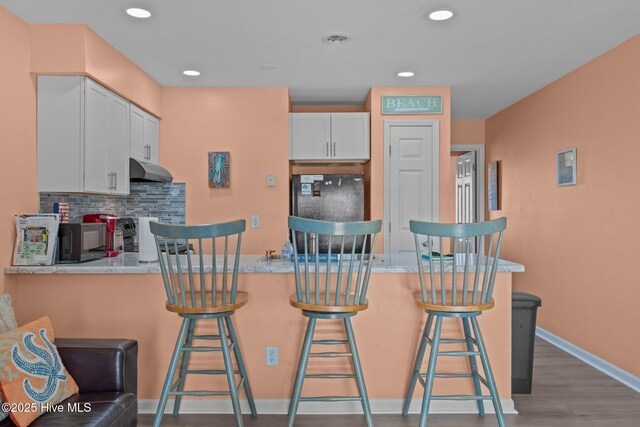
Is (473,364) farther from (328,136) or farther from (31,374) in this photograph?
(328,136)

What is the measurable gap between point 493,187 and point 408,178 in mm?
1751

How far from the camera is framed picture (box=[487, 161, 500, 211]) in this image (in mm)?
5598

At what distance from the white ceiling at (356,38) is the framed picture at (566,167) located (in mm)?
701

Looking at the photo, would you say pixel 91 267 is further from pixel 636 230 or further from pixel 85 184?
pixel 636 230

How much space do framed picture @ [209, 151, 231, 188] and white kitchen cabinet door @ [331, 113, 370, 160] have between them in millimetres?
1046

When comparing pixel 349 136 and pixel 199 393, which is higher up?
pixel 349 136

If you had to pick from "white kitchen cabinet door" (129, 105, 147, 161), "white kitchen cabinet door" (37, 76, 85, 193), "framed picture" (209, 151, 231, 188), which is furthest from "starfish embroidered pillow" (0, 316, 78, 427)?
"framed picture" (209, 151, 231, 188)

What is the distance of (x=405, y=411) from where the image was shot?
8.47 ft

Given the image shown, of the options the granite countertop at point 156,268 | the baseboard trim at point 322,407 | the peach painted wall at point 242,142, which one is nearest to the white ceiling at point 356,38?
the peach painted wall at point 242,142

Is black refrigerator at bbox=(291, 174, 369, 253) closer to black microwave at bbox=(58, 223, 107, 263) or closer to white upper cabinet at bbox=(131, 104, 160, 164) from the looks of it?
white upper cabinet at bbox=(131, 104, 160, 164)

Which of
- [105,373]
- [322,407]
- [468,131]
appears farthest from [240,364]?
[468,131]

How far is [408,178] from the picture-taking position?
14.7 ft

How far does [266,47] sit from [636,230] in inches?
114

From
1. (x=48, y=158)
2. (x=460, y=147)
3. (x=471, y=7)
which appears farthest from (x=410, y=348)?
(x=460, y=147)
